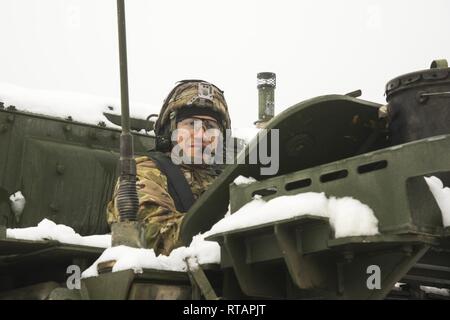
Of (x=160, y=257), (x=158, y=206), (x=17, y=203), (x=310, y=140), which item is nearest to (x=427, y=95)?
(x=310, y=140)

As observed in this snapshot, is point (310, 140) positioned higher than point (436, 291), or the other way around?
point (310, 140)

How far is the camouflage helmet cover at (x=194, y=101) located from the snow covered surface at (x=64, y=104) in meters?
0.82

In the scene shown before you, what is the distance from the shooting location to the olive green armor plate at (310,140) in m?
3.83

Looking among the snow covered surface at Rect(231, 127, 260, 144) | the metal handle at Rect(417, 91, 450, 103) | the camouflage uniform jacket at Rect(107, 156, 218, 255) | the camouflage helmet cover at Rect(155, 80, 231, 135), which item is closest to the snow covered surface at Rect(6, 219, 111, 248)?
the camouflage uniform jacket at Rect(107, 156, 218, 255)

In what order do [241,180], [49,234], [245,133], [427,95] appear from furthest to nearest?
[245,133]
[49,234]
[241,180]
[427,95]

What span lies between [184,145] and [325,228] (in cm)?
259

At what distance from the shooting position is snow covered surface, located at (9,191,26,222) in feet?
18.3

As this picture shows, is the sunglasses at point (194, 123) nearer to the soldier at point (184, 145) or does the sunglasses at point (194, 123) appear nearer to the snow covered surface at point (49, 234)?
the soldier at point (184, 145)

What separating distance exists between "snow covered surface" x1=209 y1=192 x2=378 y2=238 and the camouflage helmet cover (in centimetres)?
226

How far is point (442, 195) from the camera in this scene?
330 centimetres

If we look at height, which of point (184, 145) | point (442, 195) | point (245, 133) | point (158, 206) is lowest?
point (442, 195)

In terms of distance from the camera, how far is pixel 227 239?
3.53 m

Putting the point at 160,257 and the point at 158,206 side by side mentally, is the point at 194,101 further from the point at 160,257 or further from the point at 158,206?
the point at 160,257

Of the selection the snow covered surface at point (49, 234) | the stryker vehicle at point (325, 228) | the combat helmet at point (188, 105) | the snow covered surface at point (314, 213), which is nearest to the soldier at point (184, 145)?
the combat helmet at point (188, 105)
